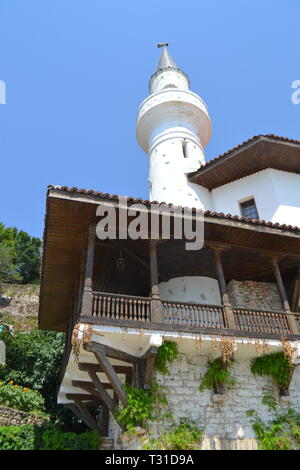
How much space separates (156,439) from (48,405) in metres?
9.91

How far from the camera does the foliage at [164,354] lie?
A: 8.73 meters

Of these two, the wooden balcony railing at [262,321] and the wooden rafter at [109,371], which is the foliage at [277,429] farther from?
the wooden rafter at [109,371]

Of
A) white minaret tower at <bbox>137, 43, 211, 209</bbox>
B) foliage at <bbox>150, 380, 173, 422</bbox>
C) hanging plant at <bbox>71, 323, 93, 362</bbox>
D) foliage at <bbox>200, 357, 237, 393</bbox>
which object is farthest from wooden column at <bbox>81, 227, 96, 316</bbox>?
white minaret tower at <bbox>137, 43, 211, 209</bbox>

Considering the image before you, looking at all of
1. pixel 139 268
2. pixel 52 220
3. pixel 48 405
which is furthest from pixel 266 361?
pixel 48 405

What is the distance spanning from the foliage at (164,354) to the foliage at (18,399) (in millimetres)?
7502

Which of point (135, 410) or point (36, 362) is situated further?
point (36, 362)

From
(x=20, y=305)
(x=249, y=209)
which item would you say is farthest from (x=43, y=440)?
(x=20, y=305)

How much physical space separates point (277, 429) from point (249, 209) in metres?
7.91

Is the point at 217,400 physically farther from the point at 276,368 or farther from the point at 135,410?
the point at 135,410

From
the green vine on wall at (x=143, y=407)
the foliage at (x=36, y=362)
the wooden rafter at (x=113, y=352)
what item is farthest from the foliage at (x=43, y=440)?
the foliage at (x=36, y=362)

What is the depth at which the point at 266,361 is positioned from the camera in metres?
9.42

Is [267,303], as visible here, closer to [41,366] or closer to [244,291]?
[244,291]

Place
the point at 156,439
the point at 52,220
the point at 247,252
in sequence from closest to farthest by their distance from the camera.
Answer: the point at 156,439, the point at 52,220, the point at 247,252

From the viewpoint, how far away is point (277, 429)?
28.3 ft
